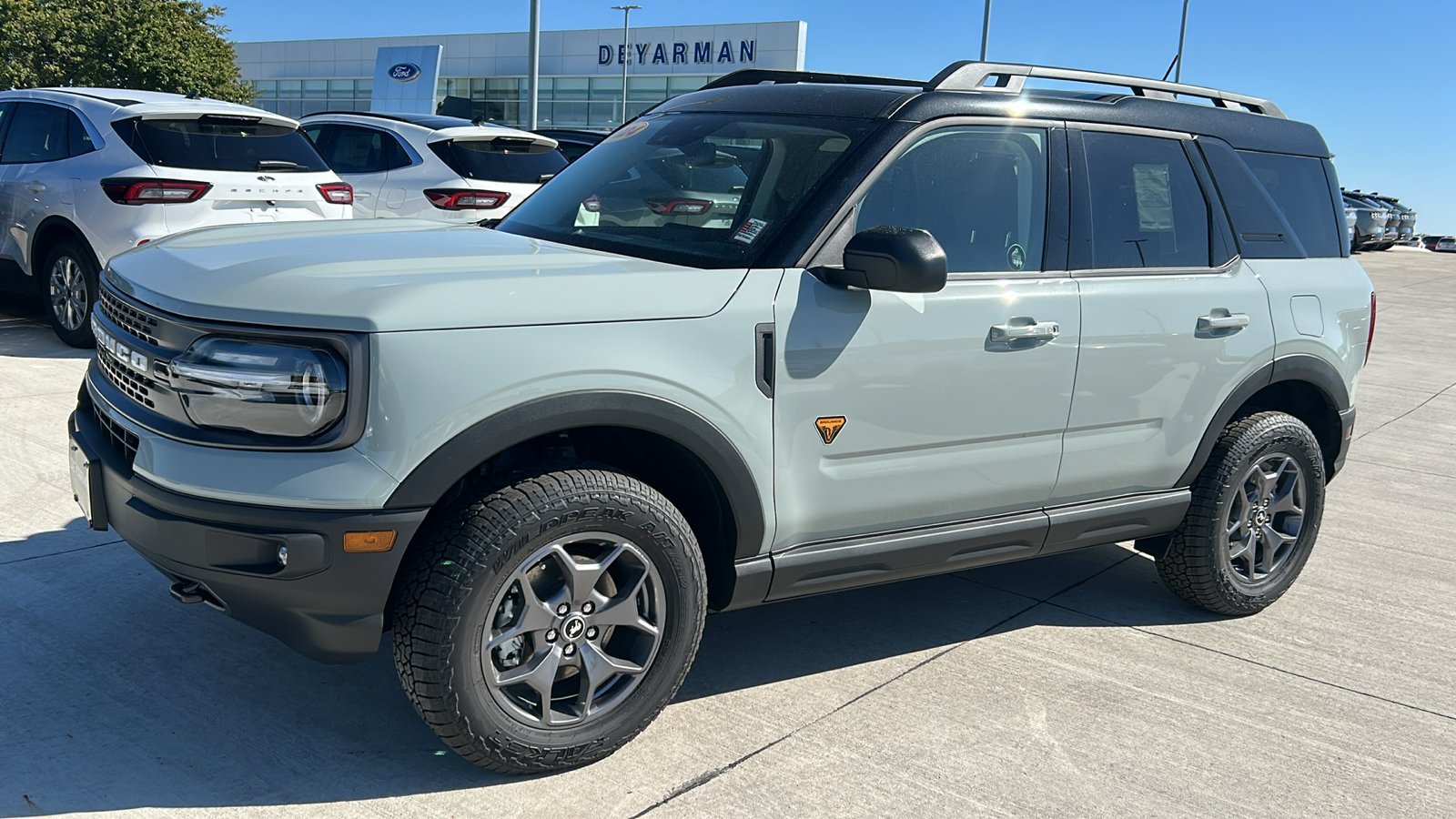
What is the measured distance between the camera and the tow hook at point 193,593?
2982 mm

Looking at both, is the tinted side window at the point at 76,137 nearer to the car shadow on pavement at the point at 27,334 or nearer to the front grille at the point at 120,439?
the car shadow on pavement at the point at 27,334

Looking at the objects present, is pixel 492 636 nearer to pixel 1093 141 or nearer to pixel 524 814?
pixel 524 814

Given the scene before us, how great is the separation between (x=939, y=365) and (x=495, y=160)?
7878 millimetres

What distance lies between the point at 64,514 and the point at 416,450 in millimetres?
2818

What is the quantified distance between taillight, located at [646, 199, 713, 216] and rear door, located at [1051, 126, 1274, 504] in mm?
1228

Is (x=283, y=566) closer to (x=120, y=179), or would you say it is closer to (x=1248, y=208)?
(x=1248, y=208)

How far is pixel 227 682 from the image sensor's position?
359cm

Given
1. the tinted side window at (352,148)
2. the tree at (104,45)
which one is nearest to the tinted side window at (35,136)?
the tinted side window at (352,148)

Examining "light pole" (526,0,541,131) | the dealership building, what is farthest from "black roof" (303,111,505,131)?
the dealership building

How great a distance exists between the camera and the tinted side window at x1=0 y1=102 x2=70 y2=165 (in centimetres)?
838

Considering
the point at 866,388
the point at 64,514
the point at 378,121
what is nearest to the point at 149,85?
the point at 378,121

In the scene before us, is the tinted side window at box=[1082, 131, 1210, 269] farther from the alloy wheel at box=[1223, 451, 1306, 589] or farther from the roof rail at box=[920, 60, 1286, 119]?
the alloy wheel at box=[1223, 451, 1306, 589]

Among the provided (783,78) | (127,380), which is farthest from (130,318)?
(783,78)

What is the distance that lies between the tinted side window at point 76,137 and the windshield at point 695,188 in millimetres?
5266
